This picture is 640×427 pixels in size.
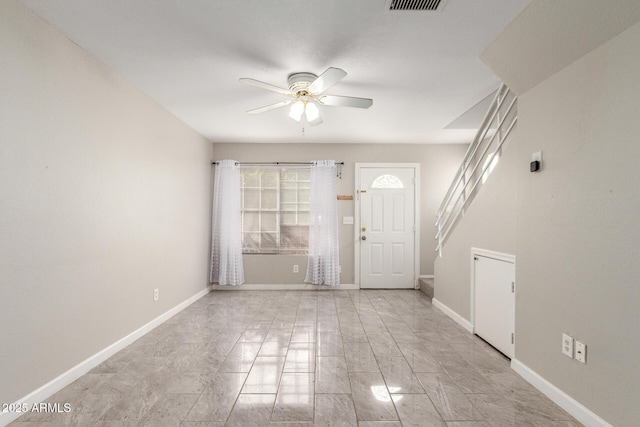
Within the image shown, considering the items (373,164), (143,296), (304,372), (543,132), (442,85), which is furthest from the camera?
(373,164)

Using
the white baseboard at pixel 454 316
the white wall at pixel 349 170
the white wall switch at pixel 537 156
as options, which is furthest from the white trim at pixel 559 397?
the white wall at pixel 349 170

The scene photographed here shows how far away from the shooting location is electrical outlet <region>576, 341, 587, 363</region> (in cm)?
181

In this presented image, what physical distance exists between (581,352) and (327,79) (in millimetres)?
2371

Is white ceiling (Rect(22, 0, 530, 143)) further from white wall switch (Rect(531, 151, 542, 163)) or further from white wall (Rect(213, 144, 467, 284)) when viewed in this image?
white wall (Rect(213, 144, 467, 284))

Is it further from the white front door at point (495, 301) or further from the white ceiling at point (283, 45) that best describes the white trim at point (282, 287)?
the white ceiling at point (283, 45)

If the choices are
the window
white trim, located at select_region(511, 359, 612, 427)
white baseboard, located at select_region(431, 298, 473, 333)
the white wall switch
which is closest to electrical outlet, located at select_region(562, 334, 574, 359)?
white trim, located at select_region(511, 359, 612, 427)

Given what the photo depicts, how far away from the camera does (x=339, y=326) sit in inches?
135

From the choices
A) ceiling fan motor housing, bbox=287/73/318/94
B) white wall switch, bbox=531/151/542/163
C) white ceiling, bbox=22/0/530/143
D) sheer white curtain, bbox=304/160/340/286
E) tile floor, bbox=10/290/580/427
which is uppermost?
white ceiling, bbox=22/0/530/143

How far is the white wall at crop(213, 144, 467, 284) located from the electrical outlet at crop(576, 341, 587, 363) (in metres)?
3.41

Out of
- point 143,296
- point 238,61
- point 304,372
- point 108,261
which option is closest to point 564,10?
point 238,61

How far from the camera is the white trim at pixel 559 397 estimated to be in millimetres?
1748

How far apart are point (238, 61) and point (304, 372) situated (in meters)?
2.49

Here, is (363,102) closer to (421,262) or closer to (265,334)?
(265,334)

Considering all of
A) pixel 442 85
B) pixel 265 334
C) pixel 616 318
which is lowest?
pixel 265 334
